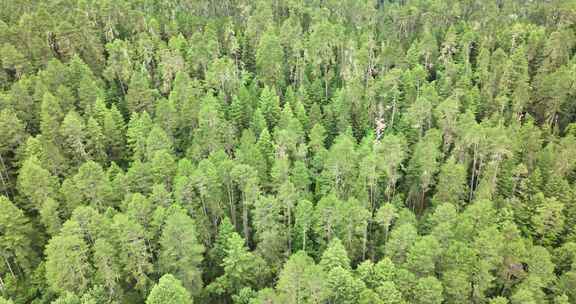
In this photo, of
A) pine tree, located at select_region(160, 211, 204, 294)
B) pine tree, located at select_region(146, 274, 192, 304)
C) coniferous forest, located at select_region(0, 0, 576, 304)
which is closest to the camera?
pine tree, located at select_region(146, 274, 192, 304)

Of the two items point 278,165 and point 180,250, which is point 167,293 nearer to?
point 180,250

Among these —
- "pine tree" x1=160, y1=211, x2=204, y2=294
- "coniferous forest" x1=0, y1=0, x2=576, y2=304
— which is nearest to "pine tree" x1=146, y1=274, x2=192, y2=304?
"coniferous forest" x1=0, y1=0, x2=576, y2=304

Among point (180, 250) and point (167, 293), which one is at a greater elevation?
point (180, 250)

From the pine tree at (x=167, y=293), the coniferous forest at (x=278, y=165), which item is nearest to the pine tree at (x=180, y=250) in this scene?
the coniferous forest at (x=278, y=165)

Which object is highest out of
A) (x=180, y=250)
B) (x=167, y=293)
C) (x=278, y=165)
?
(x=278, y=165)

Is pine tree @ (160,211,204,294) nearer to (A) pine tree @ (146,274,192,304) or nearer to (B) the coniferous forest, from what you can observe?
(B) the coniferous forest

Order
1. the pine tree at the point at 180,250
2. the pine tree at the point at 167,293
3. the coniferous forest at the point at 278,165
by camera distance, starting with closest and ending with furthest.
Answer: the pine tree at the point at 167,293 → the pine tree at the point at 180,250 → the coniferous forest at the point at 278,165

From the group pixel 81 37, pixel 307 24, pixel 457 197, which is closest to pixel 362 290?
pixel 457 197

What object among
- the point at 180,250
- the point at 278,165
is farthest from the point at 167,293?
the point at 278,165

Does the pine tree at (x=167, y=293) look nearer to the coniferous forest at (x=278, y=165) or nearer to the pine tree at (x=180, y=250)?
the coniferous forest at (x=278, y=165)
